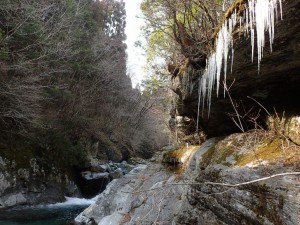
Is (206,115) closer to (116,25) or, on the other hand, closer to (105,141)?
(105,141)

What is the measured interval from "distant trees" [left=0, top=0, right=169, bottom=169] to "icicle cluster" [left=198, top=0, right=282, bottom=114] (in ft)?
21.9

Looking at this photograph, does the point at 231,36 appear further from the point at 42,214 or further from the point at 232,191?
the point at 42,214

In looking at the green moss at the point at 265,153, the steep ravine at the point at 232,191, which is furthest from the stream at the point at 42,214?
the green moss at the point at 265,153

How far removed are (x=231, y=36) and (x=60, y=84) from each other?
12178mm

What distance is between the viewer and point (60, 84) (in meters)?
15.6

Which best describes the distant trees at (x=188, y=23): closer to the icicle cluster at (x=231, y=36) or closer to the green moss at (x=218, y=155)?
the icicle cluster at (x=231, y=36)

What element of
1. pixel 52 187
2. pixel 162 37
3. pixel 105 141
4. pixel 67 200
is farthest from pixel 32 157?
pixel 105 141

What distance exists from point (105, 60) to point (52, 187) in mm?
11884

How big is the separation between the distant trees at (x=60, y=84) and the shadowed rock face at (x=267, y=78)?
22.6 ft

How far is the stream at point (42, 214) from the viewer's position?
9.16m

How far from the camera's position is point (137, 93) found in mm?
30016

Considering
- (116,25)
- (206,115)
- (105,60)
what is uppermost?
(116,25)

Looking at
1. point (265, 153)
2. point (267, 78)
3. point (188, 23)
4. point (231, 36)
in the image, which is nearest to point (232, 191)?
point (265, 153)

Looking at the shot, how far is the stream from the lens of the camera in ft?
30.0
